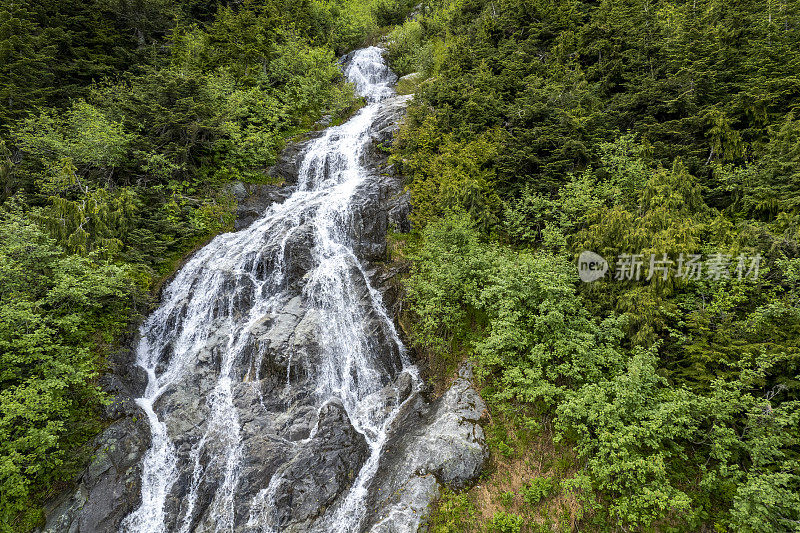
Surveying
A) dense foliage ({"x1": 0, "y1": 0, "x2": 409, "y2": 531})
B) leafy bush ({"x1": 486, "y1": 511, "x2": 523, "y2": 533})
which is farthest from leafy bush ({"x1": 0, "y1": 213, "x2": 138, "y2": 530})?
leafy bush ({"x1": 486, "y1": 511, "x2": 523, "y2": 533})

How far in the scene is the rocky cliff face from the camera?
8828 mm

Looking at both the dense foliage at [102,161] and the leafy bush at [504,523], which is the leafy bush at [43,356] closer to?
the dense foliage at [102,161]

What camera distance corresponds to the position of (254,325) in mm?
11984

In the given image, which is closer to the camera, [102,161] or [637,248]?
[637,248]

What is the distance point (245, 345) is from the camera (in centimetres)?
1162

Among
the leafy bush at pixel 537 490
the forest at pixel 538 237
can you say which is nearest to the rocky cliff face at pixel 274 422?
the forest at pixel 538 237

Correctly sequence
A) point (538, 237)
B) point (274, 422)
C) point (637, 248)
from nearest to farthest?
point (637, 248) < point (274, 422) < point (538, 237)

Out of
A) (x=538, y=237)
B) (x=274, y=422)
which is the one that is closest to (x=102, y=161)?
(x=274, y=422)

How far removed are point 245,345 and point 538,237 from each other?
→ 38.2 feet

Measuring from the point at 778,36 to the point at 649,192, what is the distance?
318 inches

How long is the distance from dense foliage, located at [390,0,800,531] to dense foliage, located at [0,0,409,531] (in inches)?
407

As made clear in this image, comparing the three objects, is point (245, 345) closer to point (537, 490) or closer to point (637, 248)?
point (537, 490)

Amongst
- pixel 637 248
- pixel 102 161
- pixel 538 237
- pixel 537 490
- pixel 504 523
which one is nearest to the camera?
pixel 504 523

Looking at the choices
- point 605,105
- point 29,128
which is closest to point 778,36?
point 605,105
